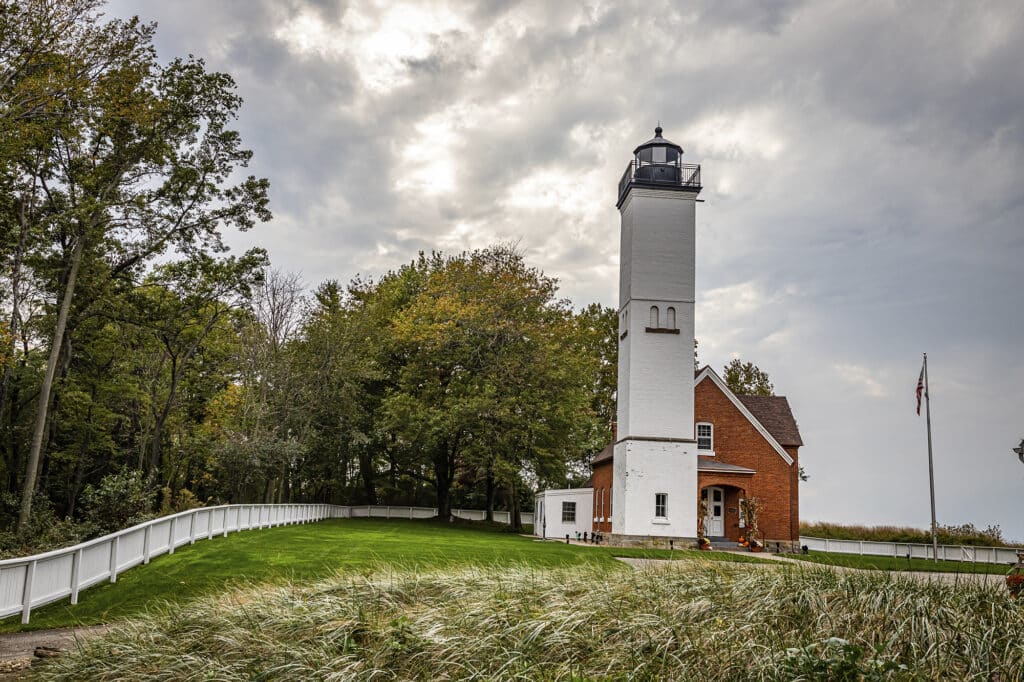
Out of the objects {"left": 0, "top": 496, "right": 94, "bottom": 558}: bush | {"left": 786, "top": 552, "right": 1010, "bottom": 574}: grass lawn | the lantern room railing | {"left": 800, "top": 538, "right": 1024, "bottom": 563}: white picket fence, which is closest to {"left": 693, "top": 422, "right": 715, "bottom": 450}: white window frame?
{"left": 800, "top": 538, "right": 1024, "bottom": 563}: white picket fence

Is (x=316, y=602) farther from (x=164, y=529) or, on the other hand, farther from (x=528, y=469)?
(x=528, y=469)

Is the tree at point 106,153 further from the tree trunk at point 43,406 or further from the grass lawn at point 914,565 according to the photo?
the grass lawn at point 914,565

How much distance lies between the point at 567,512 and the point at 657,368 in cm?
912

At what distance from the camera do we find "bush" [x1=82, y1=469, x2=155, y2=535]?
2317 cm

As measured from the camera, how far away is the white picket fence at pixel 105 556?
516 inches

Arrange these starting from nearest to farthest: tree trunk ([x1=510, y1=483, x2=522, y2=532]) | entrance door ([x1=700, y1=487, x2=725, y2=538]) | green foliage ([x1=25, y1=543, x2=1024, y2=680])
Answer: green foliage ([x1=25, y1=543, x2=1024, y2=680]) < entrance door ([x1=700, y1=487, x2=725, y2=538]) < tree trunk ([x1=510, y1=483, x2=522, y2=532])

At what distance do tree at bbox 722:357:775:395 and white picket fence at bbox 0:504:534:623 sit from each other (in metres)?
32.0

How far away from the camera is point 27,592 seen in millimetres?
13211

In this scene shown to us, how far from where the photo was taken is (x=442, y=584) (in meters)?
10.5

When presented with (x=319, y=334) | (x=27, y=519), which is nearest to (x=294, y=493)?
(x=319, y=334)

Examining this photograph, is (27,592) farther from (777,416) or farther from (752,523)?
(777,416)

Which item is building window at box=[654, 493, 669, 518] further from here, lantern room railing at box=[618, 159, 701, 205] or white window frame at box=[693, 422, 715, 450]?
lantern room railing at box=[618, 159, 701, 205]

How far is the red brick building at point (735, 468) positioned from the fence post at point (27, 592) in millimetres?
22379

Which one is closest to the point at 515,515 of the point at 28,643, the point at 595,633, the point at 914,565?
the point at 914,565
